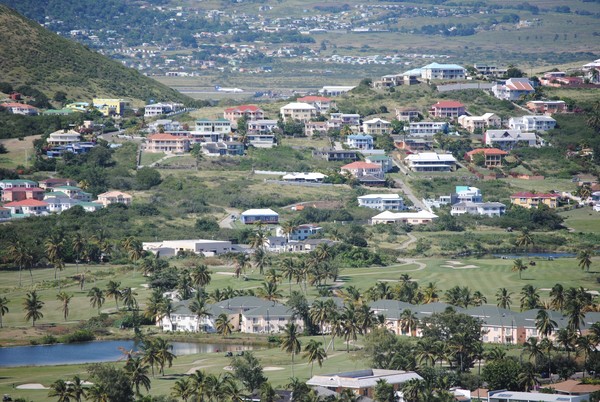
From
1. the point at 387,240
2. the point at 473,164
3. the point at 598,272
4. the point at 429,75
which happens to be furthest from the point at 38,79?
the point at 598,272

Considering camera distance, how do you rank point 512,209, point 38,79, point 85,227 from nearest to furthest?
1. point 85,227
2. point 512,209
3. point 38,79

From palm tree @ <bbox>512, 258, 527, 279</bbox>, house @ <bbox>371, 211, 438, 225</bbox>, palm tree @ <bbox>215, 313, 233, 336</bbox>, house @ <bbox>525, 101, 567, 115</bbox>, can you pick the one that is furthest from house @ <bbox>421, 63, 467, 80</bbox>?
palm tree @ <bbox>215, 313, 233, 336</bbox>

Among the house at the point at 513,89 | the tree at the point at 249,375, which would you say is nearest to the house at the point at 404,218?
the house at the point at 513,89

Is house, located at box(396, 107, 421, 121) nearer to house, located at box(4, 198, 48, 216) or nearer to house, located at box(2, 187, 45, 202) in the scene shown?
house, located at box(2, 187, 45, 202)

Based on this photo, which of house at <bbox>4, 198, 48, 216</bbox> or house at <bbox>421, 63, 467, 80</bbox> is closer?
house at <bbox>4, 198, 48, 216</bbox>

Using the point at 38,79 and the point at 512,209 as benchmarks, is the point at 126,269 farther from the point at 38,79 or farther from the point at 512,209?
the point at 38,79

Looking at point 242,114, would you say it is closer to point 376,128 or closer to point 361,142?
point 376,128
